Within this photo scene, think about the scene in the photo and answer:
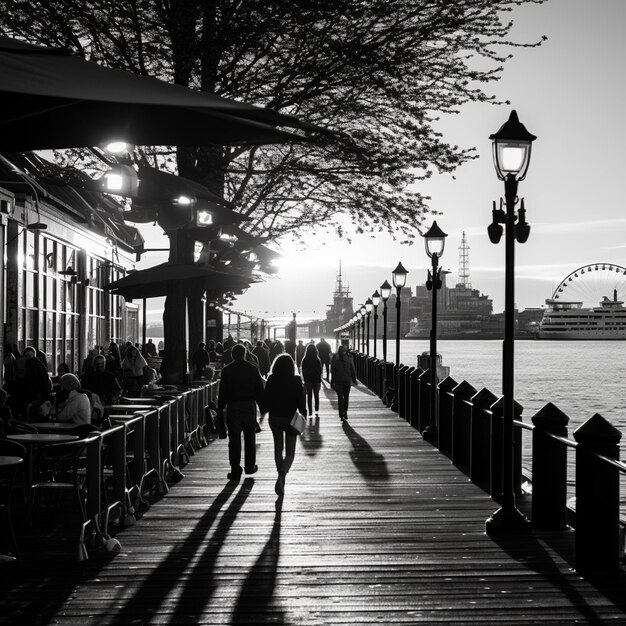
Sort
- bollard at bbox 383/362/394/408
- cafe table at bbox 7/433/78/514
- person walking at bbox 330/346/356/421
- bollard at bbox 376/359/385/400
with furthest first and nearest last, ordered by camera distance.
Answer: bollard at bbox 376/359/385/400 → bollard at bbox 383/362/394/408 → person walking at bbox 330/346/356/421 → cafe table at bbox 7/433/78/514

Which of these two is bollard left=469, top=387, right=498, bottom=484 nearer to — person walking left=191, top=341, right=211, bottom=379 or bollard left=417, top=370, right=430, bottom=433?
bollard left=417, top=370, right=430, bottom=433

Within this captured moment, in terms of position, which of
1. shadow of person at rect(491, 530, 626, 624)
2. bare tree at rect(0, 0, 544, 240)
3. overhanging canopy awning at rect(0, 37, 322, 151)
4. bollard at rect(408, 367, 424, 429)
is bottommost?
shadow of person at rect(491, 530, 626, 624)

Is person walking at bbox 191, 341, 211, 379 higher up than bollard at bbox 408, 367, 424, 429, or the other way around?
person walking at bbox 191, 341, 211, 379

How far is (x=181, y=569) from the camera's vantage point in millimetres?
8008

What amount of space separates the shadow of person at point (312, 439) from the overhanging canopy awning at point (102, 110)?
426 inches

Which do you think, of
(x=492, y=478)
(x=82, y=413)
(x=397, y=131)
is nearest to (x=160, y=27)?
(x=397, y=131)

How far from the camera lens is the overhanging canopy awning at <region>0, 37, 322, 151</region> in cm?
483

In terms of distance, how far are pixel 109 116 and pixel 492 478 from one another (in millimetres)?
7367

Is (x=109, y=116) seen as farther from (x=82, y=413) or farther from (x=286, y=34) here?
(x=286, y=34)

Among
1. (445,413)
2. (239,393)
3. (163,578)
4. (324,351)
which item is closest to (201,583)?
(163,578)

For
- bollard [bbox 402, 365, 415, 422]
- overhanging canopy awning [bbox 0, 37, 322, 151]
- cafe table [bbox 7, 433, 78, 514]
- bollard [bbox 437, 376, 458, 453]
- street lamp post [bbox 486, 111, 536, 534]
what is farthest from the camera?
bollard [bbox 402, 365, 415, 422]

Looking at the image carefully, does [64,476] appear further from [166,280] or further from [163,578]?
[166,280]

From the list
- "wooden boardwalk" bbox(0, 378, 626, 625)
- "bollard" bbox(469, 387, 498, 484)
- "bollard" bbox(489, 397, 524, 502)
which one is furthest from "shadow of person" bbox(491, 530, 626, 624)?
"bollard" bbox(469, 387, 498, 484)

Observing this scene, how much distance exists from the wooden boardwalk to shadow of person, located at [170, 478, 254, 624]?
14 millimetres
